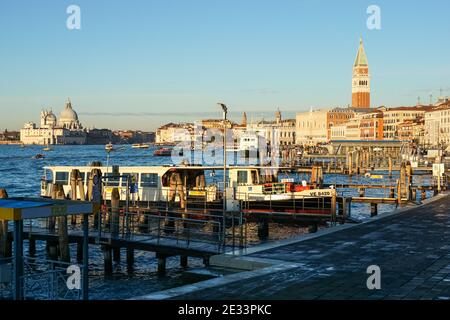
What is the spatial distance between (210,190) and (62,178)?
872cm

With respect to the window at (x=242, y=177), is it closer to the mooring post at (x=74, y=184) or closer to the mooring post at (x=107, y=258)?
the mooring post at (x=74, y=184)

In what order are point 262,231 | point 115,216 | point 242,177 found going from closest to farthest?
1. point 115,216
2. point 262,231
3. point 242,177

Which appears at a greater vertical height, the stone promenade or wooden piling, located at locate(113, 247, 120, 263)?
the stone promenade

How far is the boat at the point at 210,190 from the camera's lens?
34625mm

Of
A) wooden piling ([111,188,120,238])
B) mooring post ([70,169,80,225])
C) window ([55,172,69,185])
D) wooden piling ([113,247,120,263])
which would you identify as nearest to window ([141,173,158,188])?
mooring post ([70,169,80,225])

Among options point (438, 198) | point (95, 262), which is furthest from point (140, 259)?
point (438, 198)

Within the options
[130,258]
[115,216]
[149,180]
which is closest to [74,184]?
[149,180]

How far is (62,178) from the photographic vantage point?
38812 millimetres

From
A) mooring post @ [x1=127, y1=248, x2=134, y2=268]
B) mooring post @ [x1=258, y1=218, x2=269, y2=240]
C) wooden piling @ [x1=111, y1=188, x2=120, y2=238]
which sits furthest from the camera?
mooring post @ [x1=258, y1=218, x2=269, y2=240]

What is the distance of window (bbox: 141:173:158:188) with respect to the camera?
36719mm

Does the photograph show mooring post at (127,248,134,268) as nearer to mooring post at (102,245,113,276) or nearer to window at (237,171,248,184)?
mooring post at (102,245,113,276)

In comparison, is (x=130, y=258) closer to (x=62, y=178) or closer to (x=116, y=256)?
(x=116, y=256)

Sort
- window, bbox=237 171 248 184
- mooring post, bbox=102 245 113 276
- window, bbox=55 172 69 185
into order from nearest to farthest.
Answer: mooring post, bbox=102 245 113 276 → window, bbox=237 171 248 184 → window, bbox=55 172 69 185
